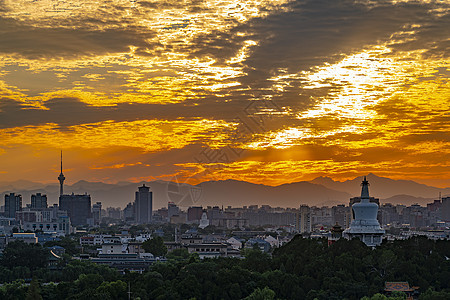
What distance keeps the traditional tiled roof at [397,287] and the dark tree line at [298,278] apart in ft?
1.54

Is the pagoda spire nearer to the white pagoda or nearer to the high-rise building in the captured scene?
the white pagoda

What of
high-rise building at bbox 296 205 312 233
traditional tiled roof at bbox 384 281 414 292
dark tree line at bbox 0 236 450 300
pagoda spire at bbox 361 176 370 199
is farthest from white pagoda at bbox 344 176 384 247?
high-rise building at bbox 296 205 312 233

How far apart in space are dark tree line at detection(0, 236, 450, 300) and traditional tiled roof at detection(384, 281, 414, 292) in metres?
0.47

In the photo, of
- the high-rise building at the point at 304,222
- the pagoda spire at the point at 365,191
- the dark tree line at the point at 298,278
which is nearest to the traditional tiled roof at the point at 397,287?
the dark tree line at the point at 298,278

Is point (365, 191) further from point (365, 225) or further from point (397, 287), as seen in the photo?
point (397, 287)

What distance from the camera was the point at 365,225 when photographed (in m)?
57.7

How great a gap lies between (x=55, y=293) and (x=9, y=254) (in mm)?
30169

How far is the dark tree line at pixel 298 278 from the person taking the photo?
44844 millimetres

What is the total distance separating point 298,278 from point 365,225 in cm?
1242

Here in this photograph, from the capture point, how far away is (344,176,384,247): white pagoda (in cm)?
5694

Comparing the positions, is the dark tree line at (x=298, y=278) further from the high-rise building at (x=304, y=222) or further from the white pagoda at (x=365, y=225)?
the high-rise building at (x=304, y=222)

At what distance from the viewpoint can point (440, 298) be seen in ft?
138

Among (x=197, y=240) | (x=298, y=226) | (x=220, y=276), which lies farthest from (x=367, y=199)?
(x=298, y=226)

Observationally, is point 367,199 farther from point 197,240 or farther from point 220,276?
point 197,240
